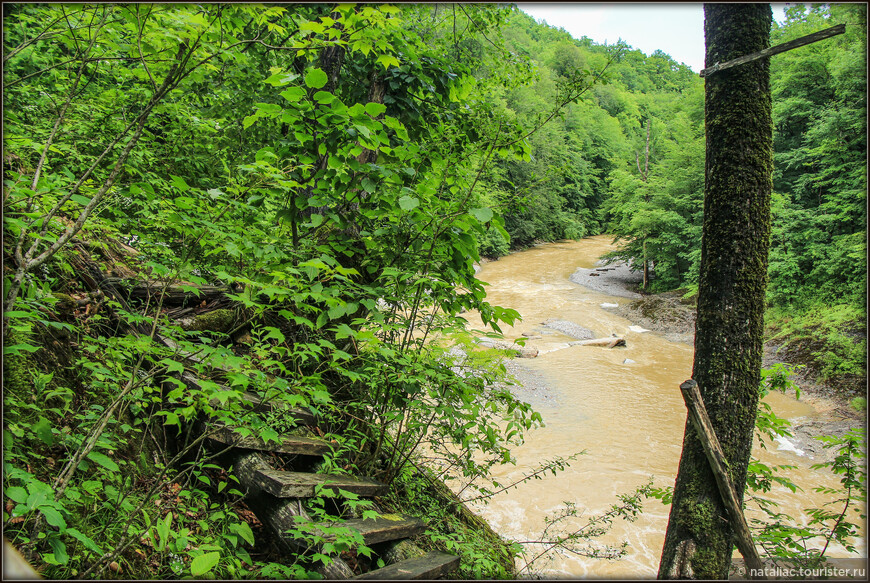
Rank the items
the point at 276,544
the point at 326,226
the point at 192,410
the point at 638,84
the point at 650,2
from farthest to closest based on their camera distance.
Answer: the point at 638,84 → the point at 326,226 → the point at 276,544 → the point at 650,2 → the point at 192,410

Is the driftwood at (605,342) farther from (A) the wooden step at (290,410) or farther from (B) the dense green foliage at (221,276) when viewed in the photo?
(A) the wooden step at (290,410)

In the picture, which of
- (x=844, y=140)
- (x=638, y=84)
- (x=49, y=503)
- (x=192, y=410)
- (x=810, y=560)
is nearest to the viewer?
(x=49, y=503)

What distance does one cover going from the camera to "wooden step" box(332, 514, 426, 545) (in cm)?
219

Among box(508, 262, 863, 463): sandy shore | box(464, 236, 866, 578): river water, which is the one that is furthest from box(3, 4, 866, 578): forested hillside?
box(464, 236, 866, 578): river water

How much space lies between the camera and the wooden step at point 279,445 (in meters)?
2.32

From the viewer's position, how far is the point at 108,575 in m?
1.76

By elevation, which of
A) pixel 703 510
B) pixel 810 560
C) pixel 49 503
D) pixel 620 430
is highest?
pixel 49 503

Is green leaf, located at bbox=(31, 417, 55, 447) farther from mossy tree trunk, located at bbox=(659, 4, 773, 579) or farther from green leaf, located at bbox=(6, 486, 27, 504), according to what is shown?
mossy tree trunk, located at bbox=(659, 4, 773, 579)

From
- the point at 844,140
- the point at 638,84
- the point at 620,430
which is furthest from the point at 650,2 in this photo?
the point at 638,84

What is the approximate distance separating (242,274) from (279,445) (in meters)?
1.00

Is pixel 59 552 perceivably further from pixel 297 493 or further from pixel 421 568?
pixel 421 568

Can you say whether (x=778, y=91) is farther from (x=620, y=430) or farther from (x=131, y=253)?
(x=131, y=253)

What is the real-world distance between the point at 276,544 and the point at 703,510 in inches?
88.7

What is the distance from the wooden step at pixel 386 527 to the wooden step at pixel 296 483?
19 cm
